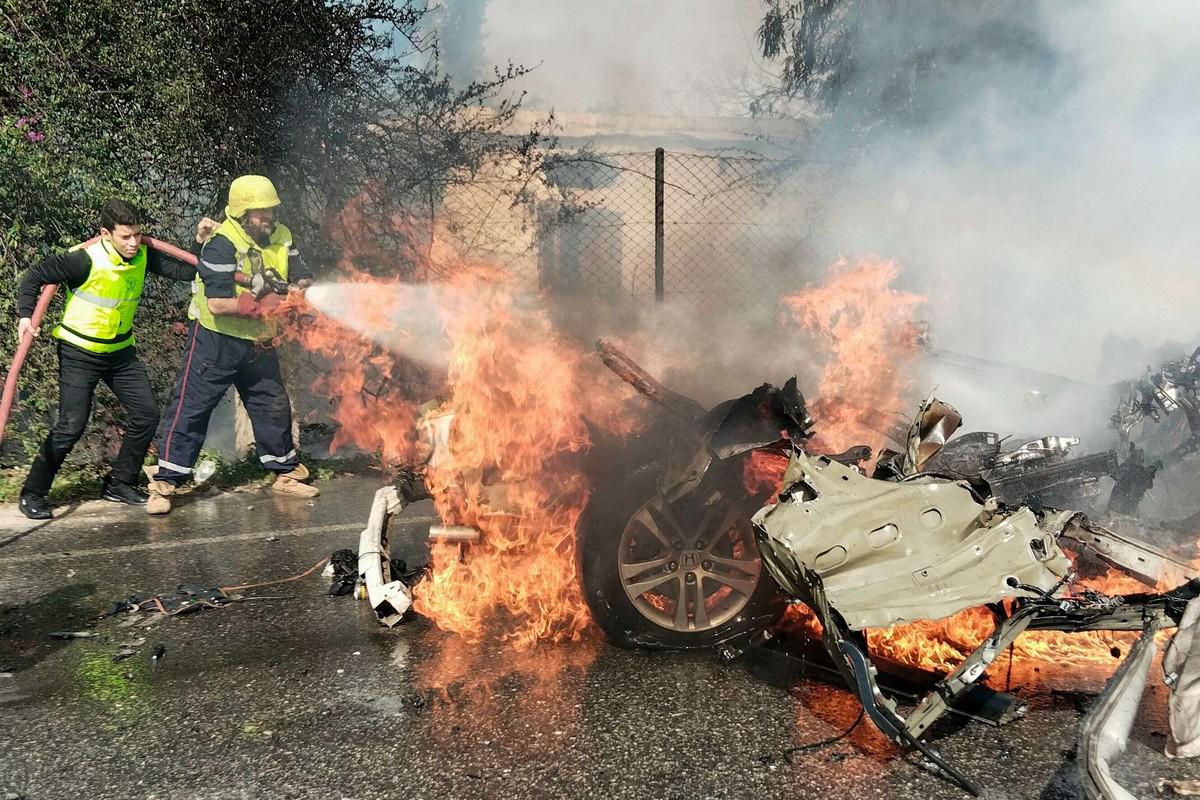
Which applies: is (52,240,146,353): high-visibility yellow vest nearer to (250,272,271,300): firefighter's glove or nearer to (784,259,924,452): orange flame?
(250,272,271,300): firefighter's glove

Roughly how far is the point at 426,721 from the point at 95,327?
4.20 m

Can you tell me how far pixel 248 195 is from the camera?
6102 mm

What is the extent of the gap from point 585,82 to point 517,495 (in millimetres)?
20477

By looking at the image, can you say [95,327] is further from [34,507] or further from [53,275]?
[34,507]

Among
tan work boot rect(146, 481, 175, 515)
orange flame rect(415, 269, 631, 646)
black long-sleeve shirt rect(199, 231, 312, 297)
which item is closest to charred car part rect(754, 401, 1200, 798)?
orange flame rect(415, 269, 631, 646)

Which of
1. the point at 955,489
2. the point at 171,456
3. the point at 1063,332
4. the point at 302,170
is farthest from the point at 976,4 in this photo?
the point at 171,456

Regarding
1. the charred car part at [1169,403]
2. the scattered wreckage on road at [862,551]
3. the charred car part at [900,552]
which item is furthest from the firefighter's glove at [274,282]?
the charred car part at [1169,403]

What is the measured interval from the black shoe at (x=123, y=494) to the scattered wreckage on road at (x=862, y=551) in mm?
3049

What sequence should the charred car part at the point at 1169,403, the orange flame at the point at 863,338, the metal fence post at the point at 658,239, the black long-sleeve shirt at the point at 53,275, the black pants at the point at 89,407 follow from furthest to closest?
the metal fence post at the point at 658,239
the black pants at the point at 89,407
the black long-sleeve shirt at the point at 53,275
the charred car part at the point at 1169,403
the orange flame at the point at 863,338

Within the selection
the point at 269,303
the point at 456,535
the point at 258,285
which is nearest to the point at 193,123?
the point at 258,285

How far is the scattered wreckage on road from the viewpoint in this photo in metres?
2.81

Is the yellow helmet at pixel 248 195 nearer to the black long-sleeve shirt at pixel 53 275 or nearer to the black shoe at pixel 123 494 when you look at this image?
the black long-sleeve shirt at pixel 53 275

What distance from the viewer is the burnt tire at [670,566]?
3.69 m

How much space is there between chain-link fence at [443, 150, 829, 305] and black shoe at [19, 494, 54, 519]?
4.26m
